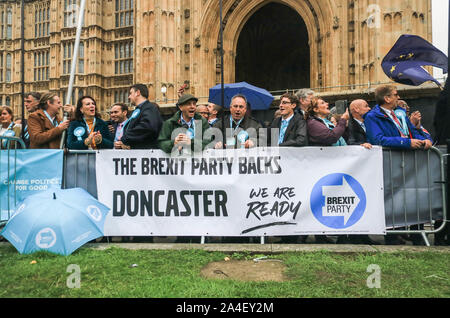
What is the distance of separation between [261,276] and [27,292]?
6.06ft

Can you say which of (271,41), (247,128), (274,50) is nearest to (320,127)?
(247,128)

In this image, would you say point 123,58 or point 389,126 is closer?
point 389,126

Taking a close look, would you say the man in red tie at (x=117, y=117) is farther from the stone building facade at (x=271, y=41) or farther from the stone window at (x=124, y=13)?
the stone window at (x=124, y=13)

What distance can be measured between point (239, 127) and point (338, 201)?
1.65 metres

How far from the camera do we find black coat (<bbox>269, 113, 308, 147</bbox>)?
4.22m

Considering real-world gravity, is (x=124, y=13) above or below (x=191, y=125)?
above

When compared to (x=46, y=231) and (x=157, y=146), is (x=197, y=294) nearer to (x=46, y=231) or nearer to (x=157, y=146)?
(x=46, y=231)

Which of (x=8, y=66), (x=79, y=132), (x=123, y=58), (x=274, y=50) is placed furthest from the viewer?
(x=8, y=66)

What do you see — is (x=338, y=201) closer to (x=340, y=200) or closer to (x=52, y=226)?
(x=340, y=200)

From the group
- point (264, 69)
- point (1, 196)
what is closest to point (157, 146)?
point (1, 196)

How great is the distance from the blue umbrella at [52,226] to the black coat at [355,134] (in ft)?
11.6

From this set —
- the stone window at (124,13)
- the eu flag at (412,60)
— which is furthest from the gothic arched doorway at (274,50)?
the eu flag at (412,60)

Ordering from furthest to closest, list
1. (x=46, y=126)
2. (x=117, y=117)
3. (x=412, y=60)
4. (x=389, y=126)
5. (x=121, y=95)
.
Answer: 1. (x=121, y=95)
2. (x=412, y=60)
3. (x=117, y=117)
4. (x=46, y=126)
5. (x=389, y=126)

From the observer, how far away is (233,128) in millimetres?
4684
